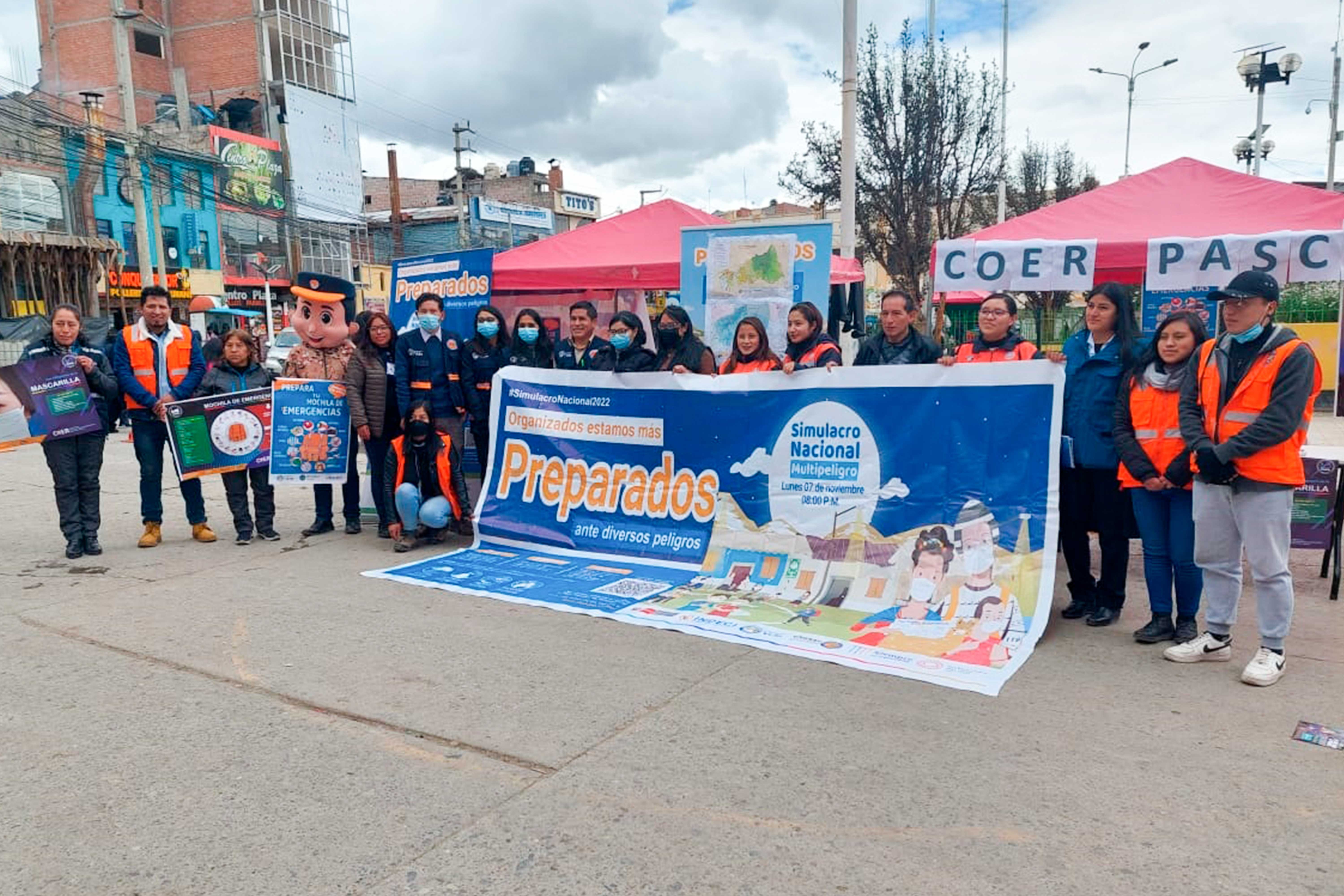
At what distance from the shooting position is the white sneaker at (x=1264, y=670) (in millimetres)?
4156

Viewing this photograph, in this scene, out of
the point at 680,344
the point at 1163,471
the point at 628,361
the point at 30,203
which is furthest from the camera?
the point at 30,203

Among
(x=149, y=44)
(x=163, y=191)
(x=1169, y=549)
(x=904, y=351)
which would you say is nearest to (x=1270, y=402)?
(x=1169, y=549)

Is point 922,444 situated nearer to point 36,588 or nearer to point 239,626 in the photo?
point 239,626

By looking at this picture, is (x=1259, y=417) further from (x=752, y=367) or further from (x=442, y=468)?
(x=442, y=468)

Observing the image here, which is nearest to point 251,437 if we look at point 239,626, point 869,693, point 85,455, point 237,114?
point 85,455

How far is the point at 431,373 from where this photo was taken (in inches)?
286

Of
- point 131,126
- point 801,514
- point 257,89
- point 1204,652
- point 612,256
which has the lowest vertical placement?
point 1204,652

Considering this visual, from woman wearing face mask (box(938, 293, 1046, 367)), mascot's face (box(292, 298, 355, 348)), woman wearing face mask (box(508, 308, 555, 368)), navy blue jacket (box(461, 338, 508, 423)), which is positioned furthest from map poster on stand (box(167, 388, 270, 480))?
woman wearing face mask (box(938, 293, 1046, 367))

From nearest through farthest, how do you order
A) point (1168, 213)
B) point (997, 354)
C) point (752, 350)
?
point (997, 354) < point (752, 350) < point (1168, 213)

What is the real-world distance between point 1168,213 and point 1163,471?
4.14 metres

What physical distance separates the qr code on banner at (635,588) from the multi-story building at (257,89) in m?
41.2

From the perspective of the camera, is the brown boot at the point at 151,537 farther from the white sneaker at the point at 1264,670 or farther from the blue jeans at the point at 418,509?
the white sneaker at the point at 1264,670

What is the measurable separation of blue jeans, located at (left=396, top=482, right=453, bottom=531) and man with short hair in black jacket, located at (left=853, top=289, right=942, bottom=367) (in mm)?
3303

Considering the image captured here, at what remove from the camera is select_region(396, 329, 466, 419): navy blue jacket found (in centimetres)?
723
